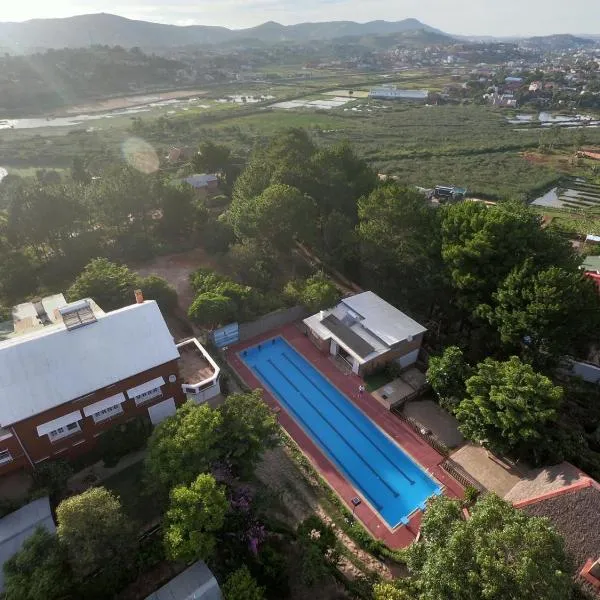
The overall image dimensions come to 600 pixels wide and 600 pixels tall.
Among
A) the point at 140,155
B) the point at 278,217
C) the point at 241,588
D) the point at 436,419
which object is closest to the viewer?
the point at 241,588

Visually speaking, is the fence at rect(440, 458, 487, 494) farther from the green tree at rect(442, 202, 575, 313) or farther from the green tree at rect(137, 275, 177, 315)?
the green tree at rect(137, 275, 177, 315)

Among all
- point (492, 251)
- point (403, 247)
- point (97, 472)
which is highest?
point (492, 251)

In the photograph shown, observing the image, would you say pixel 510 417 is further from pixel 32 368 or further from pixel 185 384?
pixel 32 368

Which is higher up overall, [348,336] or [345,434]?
[348,336]

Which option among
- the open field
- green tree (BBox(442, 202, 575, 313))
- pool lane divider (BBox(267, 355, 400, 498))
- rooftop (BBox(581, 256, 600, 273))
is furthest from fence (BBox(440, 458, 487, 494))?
the open field

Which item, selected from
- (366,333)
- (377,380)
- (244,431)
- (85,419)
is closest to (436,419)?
(377,380)

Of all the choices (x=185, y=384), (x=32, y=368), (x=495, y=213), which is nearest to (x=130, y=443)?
(x=185, y=384)

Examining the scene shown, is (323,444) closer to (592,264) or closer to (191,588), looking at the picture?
(191,588)
